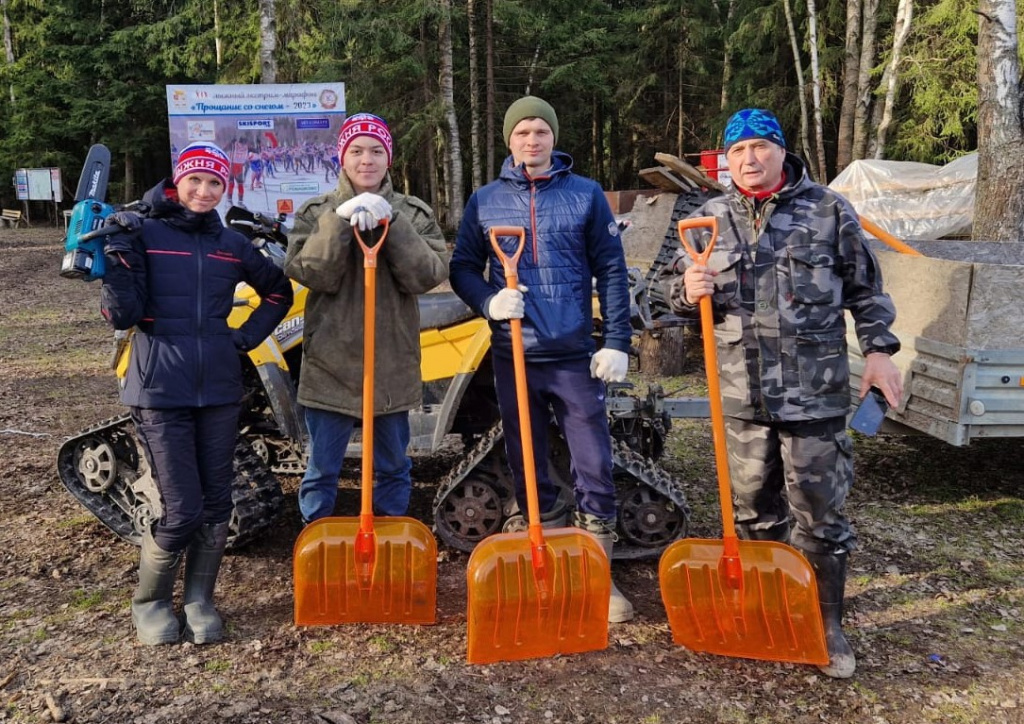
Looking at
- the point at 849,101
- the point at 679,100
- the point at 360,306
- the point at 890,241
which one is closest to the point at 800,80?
the point at 849,101

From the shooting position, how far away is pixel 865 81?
16141 mm

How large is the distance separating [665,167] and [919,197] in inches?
256

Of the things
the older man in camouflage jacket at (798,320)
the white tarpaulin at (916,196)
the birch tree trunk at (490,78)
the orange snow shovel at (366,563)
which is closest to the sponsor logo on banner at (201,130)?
the orange snow shovel at (366,563)

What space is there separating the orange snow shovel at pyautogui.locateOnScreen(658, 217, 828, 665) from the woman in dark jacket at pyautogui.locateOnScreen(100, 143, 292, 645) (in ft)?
5.55

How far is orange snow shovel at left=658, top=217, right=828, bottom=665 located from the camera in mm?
2883

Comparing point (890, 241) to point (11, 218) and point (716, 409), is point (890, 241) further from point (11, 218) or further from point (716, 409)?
point (11, 218)

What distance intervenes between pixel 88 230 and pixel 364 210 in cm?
93

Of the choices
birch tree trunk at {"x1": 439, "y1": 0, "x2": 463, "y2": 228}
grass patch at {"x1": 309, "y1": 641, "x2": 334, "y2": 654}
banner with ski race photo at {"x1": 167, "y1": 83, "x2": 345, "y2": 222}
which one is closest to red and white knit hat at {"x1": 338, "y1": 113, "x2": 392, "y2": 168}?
grass patch at {"x1": 309, "y1": 641, "x2": 334, "y2": 654}

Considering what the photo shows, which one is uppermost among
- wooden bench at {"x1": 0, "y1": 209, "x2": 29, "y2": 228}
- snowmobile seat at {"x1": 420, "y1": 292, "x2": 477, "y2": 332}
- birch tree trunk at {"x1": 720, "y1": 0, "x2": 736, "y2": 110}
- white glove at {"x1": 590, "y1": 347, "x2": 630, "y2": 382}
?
birch tree trunk at {"x1": 720, "y1": 0, "x2": 736, "y2": 110}

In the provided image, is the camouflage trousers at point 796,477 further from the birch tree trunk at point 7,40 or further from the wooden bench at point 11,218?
the birch tree trunk at point 7,40

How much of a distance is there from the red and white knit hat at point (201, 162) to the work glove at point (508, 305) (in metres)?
1.12

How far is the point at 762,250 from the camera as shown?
288cm

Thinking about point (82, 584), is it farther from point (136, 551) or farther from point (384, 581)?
point (384, 581)

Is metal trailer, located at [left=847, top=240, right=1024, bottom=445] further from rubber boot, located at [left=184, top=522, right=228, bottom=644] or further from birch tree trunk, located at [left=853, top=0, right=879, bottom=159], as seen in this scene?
birch tree trunk, located at [left=853, top=0, right=879, bottom=159]
